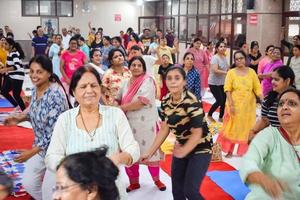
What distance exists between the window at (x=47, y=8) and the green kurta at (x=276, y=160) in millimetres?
17045

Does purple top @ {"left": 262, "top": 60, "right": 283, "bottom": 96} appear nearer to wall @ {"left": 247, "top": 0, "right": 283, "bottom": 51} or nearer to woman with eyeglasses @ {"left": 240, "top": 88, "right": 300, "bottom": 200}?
woman with eyeglasses @ {"left": 240, "top": 88, "right": 300, "bottom": 200}

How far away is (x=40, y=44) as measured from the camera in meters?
14.5

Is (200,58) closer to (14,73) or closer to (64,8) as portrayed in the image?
(14,73)

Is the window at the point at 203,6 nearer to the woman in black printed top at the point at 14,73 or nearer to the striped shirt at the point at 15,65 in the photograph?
the woman in black printed top at the point at 14,73

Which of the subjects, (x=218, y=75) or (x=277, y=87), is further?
(x=218, y=75)

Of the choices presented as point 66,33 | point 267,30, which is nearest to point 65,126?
point 267,30

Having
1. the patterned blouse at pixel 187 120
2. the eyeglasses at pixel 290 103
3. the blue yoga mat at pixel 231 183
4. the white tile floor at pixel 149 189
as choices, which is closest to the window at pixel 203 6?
the white tile floor at pixel 149 189

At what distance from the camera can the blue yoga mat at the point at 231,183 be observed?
175 inches

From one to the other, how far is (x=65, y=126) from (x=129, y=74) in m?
2.19

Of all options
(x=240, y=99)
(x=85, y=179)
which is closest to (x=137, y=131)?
(x=240, y=99)

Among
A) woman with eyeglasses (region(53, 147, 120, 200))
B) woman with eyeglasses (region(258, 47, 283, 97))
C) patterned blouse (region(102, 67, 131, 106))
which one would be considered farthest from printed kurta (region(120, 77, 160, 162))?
woman with eyeglasses (region(258, 47, 283, 97))

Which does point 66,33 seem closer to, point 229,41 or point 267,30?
point 229,41

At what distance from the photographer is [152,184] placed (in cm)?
474

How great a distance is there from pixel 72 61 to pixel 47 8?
11960 millimetres
